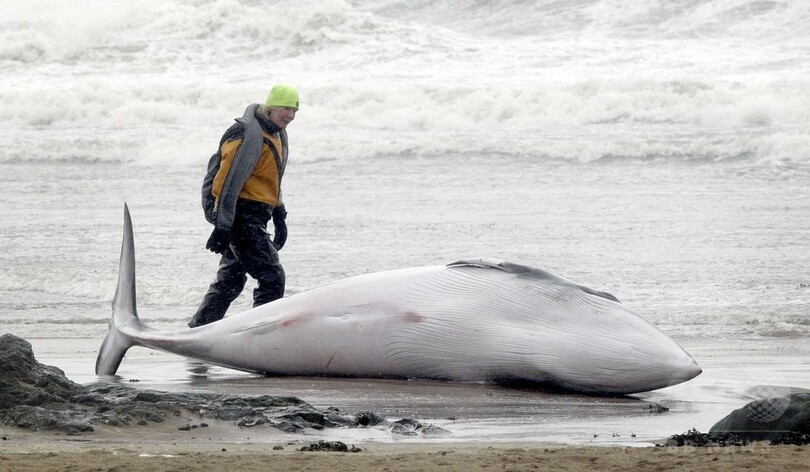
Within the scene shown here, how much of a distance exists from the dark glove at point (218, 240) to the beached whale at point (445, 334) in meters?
0.63

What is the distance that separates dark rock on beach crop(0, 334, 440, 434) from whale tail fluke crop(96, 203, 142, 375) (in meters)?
1.75

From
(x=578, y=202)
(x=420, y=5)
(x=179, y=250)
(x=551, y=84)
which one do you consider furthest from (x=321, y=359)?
(x=420, y=5)

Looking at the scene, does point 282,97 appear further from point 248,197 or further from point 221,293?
point 221,293

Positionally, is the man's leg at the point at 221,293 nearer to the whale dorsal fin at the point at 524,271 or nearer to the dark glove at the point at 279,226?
the dark glove at the point at 279,226

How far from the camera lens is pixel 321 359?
25.3 ft

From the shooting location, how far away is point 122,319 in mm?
8188

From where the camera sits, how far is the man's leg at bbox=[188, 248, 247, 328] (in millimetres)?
9008

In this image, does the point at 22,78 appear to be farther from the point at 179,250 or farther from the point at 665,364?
the point at 665,364

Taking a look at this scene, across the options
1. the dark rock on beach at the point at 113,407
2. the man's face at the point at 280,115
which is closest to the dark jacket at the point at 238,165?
the man's face at the point at 280,115

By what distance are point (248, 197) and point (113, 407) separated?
10.2 feet

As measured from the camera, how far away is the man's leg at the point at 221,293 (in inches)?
355

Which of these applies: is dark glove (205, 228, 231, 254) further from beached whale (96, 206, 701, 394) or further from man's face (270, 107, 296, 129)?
man's face (270, 107, 296, 129)

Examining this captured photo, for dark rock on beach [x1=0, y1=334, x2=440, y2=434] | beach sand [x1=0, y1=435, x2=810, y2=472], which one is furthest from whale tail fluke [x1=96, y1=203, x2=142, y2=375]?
beach sand [x1=0, y1=435, x2=810, y2=472]

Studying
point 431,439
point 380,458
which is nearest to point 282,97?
point 431,439
